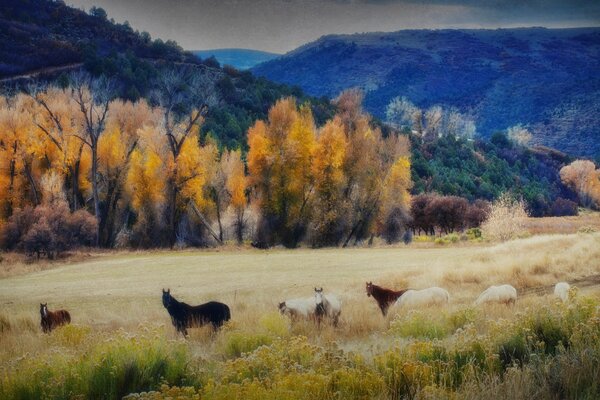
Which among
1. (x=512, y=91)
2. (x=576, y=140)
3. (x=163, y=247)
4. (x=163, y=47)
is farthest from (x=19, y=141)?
(x=512, y=91)

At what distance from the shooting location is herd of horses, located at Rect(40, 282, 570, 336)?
13.2 meters

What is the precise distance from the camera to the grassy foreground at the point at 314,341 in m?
7.62

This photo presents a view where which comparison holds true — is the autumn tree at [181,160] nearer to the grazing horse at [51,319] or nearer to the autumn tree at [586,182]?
the grazing horse at [51,319]

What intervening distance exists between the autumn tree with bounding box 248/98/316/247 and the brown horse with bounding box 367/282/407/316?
30700 mm

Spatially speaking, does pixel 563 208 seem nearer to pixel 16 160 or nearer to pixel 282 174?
pixel 282 174

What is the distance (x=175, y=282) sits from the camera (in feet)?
77.7

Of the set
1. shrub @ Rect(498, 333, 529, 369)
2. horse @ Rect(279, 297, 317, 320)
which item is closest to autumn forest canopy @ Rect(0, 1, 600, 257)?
horse @ Rect(279, 297, 317, 320)

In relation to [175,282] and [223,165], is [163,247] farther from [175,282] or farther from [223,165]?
[175,282]

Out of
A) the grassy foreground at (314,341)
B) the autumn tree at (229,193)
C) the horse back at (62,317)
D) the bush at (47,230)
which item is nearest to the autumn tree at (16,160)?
the bush at (47,230)

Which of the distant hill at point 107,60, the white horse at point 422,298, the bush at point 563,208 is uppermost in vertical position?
the distant hill at point 107,60

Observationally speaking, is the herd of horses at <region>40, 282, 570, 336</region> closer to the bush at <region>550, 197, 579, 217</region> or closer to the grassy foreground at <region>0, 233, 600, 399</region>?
the grassy foreground at <region>0, 233, 600, 399</region>

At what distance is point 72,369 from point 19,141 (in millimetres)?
38843

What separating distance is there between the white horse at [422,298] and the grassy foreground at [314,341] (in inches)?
27.1

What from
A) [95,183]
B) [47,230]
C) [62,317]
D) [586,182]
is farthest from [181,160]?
[586,182]
